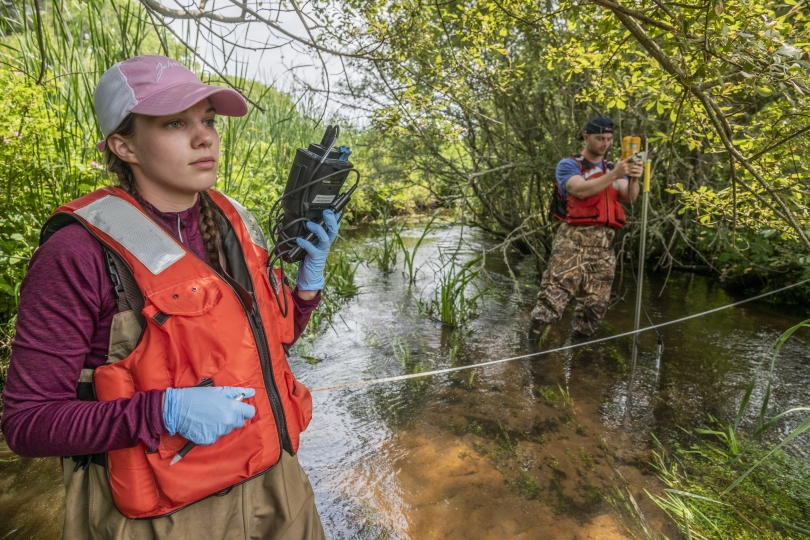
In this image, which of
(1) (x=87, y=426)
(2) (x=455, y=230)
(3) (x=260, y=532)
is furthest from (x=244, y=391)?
(2) (x=455, y=230)

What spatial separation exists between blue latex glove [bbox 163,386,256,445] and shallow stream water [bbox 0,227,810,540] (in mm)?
1266

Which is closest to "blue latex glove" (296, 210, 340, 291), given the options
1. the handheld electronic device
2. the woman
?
the handheld electronic device

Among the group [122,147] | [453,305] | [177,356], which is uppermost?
[122,147]

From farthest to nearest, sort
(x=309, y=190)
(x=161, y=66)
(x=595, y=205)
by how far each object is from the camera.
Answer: (x=595, y=205) → (x=309, y=190) → (x=161, y=66)

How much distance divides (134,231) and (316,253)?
0.54m

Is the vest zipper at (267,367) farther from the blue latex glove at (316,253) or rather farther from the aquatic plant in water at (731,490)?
the aquatic plant in water at (731,490)

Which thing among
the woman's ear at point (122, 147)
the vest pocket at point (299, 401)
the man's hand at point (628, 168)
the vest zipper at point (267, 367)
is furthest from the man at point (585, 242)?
the woman's ear at point (122, 147)

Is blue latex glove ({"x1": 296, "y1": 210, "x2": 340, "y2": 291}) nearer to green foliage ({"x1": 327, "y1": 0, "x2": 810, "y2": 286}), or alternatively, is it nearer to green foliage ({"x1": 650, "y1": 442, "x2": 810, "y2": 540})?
green foliage ({"x1": 327, "y1": 0, "x2": 810, "y2": 286})

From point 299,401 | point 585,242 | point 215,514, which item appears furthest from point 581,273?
point 215,514

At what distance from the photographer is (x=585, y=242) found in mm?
4137

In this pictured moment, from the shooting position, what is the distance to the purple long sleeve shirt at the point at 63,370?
95cm

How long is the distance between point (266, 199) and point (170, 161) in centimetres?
408

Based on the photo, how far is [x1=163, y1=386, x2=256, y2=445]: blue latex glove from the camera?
102cm

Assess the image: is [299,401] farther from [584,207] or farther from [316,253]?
[584,207]
